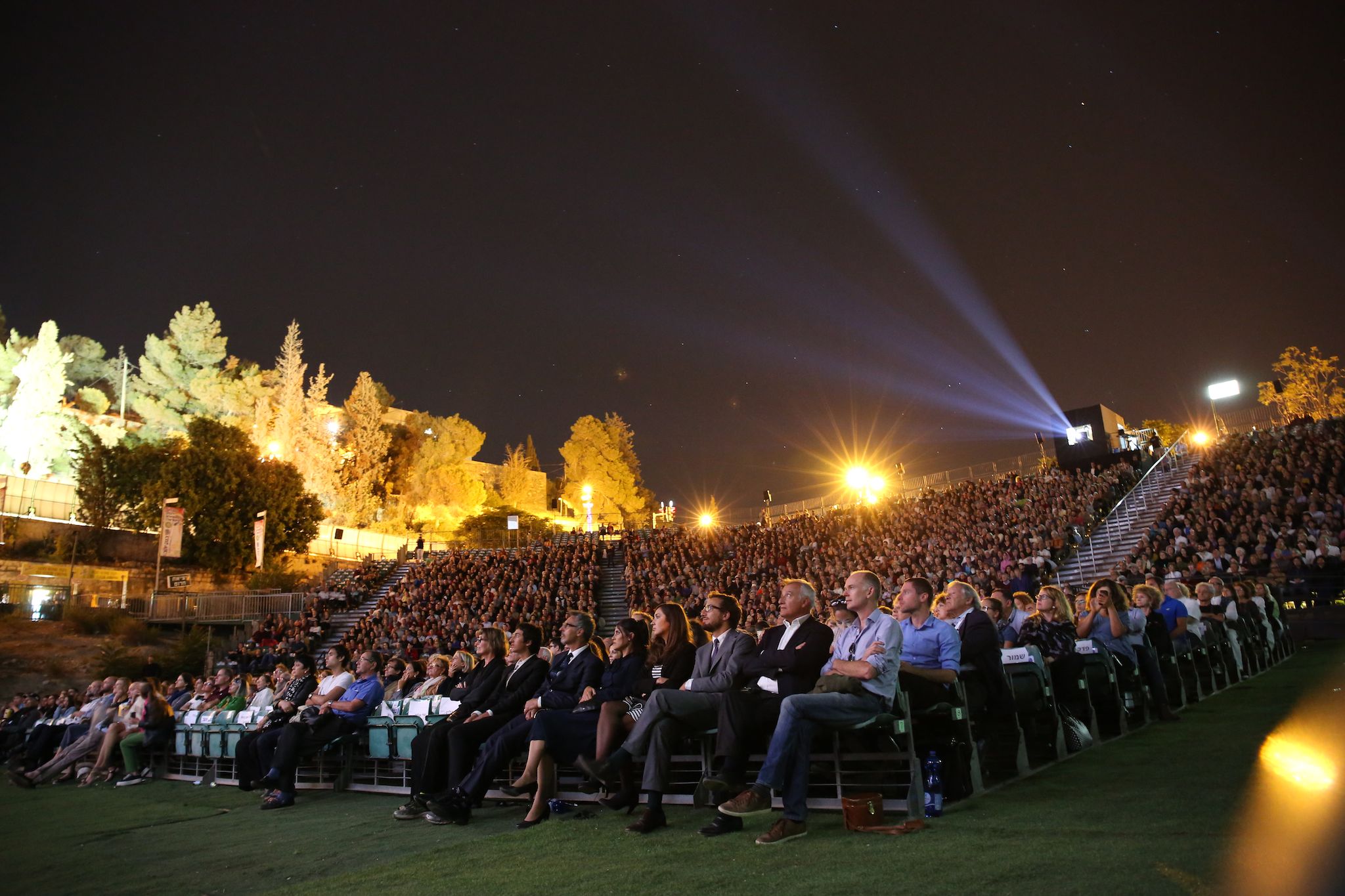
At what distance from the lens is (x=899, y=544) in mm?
21734

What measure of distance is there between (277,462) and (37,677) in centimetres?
1768

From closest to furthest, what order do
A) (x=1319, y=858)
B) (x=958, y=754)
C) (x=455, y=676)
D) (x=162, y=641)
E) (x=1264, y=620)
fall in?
(x=1319, y=858)
(x=958, y=754)
(x=455, y=676)
(x=1264, y=620)
(x=162, y=641)

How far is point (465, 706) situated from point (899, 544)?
17076 millimetres

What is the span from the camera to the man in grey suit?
183 inches

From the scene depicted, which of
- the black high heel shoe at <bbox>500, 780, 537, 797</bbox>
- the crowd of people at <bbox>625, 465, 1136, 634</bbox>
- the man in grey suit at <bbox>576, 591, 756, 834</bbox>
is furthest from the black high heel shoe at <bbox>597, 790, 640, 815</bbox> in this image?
the crowd of people at <bbox>625, 465, 1136, 634</bbox>

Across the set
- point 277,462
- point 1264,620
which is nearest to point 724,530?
point 1264,620

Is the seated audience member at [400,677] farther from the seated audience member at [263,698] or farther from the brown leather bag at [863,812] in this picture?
the brown leather bag at [863,812]

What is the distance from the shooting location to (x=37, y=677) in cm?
2088

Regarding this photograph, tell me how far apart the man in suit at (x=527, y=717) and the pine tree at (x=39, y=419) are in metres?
42.8

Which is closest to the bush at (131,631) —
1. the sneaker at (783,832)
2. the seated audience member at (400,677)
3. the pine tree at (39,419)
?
the pine tree at (39,419)

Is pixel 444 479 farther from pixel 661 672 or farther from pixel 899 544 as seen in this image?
pixel 661 672

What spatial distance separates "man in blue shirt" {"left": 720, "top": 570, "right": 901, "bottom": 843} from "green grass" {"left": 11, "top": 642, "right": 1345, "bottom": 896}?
14 cm

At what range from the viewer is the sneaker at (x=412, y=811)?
18.7 ft

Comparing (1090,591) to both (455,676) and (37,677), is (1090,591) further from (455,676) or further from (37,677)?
(37,677)
